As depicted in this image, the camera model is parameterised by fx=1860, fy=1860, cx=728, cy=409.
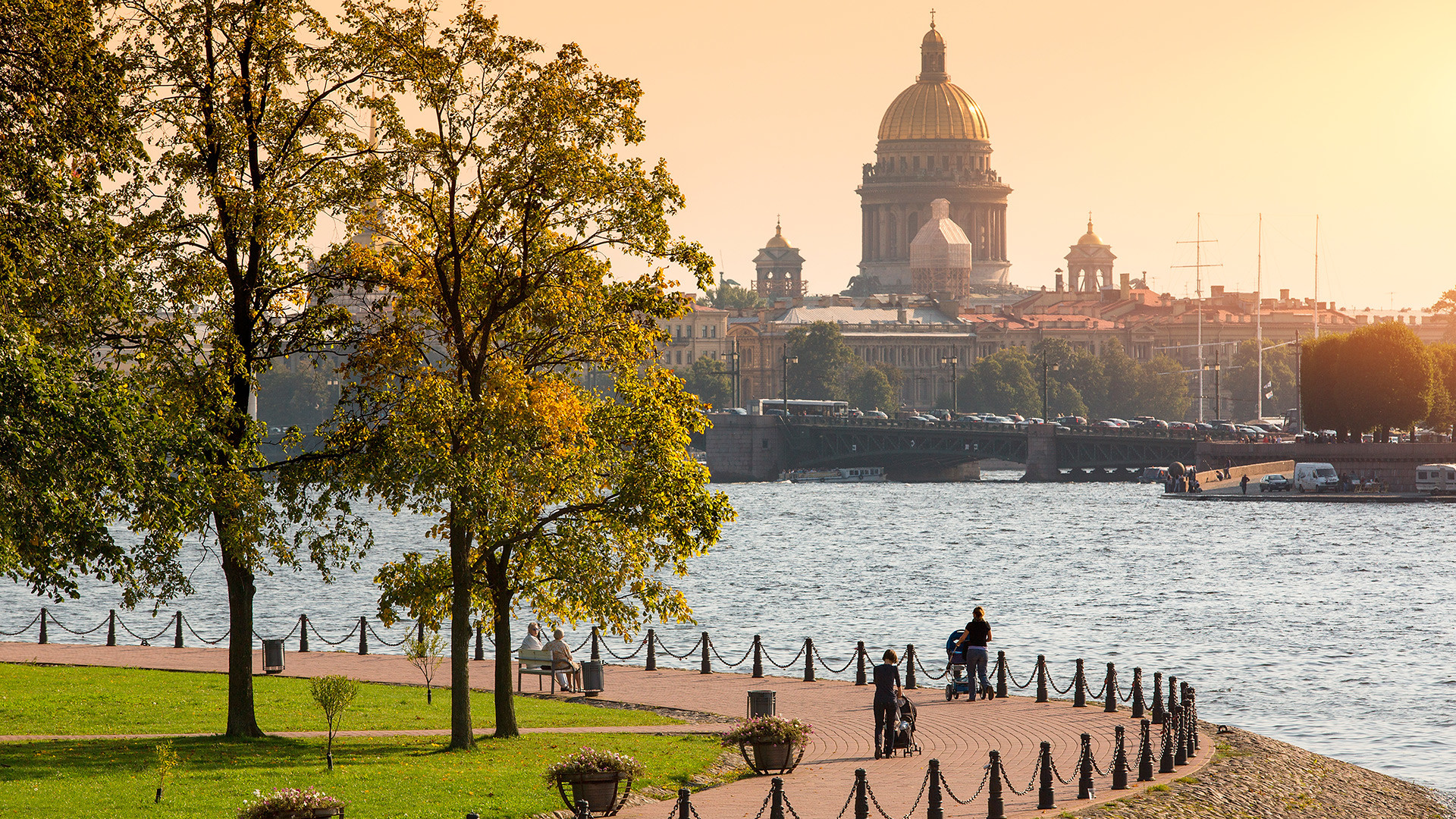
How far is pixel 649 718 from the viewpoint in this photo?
79.8 feet

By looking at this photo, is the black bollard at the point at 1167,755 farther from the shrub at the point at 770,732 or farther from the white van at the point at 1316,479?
the white van at the point at 1316,479

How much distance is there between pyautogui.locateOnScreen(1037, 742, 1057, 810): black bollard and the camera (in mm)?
17984

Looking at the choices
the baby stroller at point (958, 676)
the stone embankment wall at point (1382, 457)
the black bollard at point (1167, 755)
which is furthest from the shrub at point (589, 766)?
the stone embankment wall at point (1382, 457)

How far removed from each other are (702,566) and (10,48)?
5581cm

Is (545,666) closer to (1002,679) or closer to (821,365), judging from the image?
(1002,679)

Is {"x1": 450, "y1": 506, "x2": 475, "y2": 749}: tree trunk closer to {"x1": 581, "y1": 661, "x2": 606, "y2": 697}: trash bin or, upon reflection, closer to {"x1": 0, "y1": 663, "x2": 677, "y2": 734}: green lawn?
{"x1": 0, "y1": 663, "x2": 677, "y2": 734}: green lawn

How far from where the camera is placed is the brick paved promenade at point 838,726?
18.4 metres

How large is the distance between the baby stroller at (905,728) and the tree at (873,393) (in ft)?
522

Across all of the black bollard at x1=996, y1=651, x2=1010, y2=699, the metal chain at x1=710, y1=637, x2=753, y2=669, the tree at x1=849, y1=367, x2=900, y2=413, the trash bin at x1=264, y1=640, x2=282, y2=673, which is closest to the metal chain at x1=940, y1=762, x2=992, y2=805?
the black bollard at x1=996, y1=651, x2=1010, y2=699

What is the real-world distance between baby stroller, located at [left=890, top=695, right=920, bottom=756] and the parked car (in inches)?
3462

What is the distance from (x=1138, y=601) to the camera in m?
54.1

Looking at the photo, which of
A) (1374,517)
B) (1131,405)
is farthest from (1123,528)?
(1131,405)

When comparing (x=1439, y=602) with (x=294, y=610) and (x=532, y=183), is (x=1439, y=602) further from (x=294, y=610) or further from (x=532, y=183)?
(x=532, y=183)

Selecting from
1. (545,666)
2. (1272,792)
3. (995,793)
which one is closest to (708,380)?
(545,666)
